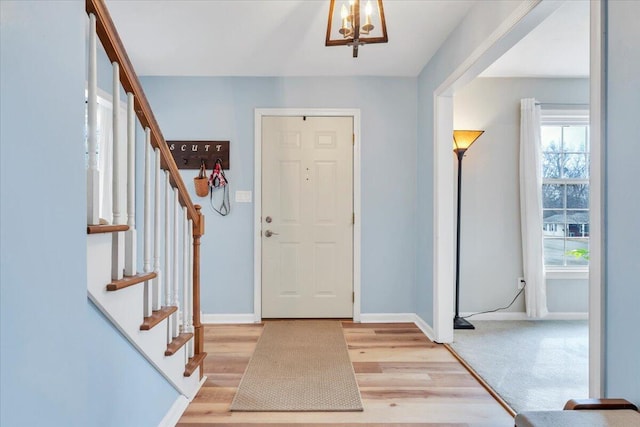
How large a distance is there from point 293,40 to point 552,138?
2.76m

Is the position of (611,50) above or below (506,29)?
below

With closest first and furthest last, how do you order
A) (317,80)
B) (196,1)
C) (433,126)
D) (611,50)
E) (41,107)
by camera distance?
(41,107), (611,50), (196,1), (433,126), (317,80)

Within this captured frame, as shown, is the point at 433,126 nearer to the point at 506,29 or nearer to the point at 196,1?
the point at 506,29

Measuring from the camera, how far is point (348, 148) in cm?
372

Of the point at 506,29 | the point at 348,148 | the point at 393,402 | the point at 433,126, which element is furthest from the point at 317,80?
the point at 393,402

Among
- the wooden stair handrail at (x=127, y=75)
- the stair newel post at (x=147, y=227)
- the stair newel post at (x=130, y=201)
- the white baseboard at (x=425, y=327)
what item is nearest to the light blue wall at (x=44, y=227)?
the wooden stair handrail at (x=127, y=75)

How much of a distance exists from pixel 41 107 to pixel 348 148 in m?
2.95

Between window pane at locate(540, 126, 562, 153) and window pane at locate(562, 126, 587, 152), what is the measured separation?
0.16 ft

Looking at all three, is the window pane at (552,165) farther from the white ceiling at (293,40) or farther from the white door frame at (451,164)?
the white door frame at (451,164)

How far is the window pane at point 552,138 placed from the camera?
12.6 feet

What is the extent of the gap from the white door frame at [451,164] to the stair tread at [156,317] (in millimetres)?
1700

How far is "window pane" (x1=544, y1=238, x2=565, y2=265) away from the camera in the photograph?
383cm

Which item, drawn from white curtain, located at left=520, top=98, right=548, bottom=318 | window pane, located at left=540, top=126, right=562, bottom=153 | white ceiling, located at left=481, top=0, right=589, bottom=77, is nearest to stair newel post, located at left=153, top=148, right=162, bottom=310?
white ceiling, located at left=481, top=0, right=589, bottom=77

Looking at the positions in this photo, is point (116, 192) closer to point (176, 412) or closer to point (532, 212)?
point (176, 412)
